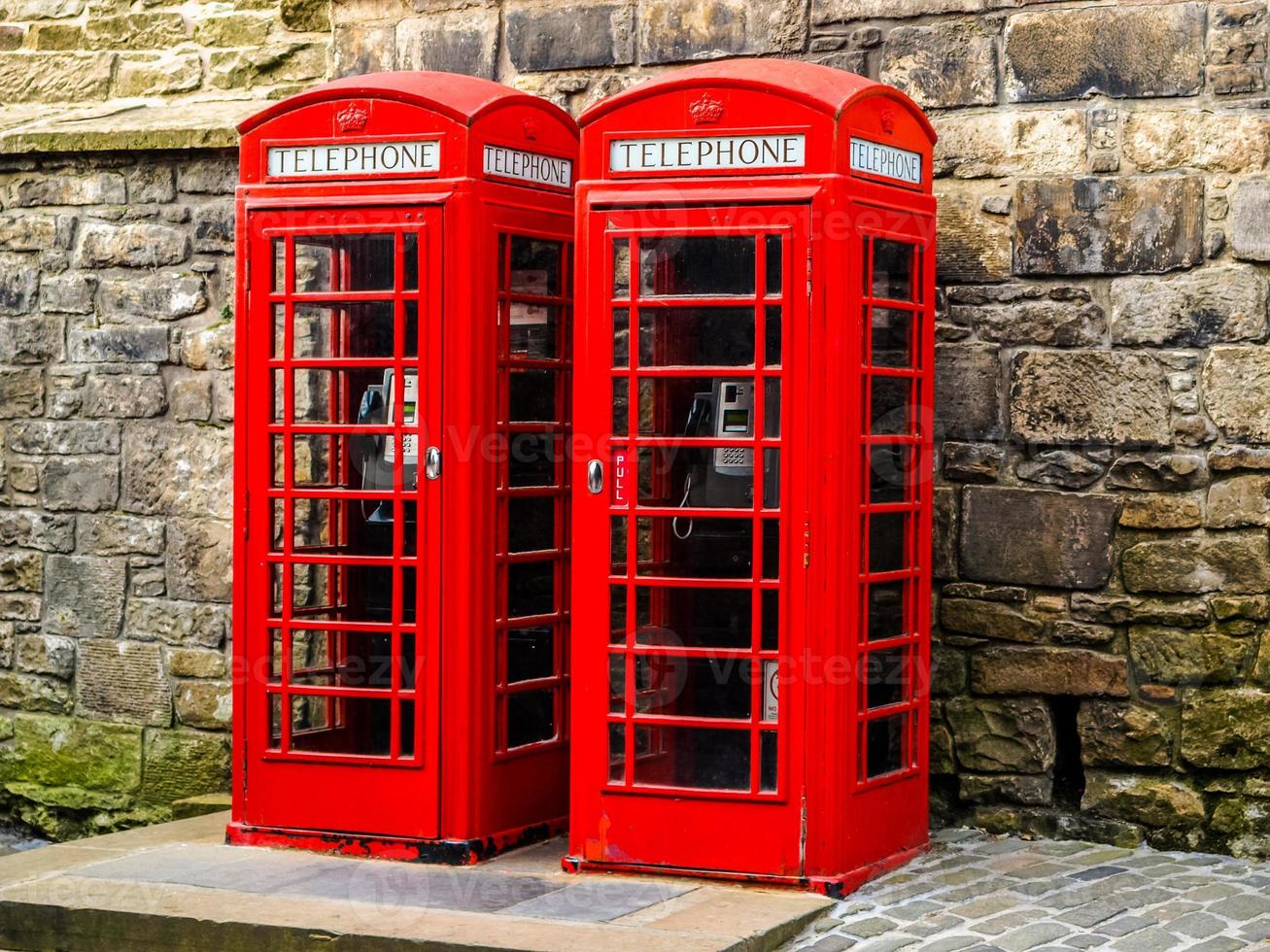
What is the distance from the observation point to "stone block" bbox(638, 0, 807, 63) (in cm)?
679

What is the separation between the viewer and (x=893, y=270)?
19.0 feet

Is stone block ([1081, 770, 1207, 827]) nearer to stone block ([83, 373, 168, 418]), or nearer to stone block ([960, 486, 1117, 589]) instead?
stone block ([960, 486, 1117, 589])

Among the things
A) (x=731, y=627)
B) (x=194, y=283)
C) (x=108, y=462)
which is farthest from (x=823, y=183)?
(x=108, y=462)

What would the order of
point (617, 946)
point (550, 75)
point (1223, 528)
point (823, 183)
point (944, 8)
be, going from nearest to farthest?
point (617, 946), point (823, 183), point (1223, 528), point (944, 8), point (550, 75)

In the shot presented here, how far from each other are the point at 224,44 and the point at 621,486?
11.0 ft

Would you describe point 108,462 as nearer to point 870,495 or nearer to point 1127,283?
point 870,495

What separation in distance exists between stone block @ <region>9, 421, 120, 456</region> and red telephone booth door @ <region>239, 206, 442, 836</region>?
175cm

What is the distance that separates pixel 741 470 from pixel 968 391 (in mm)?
1223

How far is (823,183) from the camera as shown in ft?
17.9

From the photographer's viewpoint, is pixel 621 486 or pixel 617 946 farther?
pixel 621 486

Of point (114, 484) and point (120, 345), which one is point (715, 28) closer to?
point (120, 345)

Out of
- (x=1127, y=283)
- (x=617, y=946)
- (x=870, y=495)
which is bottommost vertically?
(x=617, y=946)

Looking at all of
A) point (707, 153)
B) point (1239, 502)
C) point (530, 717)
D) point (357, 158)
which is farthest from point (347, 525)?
point (1239, 502)

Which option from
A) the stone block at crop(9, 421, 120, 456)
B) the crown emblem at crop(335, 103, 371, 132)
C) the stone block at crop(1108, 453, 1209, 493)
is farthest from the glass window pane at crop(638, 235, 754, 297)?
the stone block at crop(9, 421, 120, 456)
